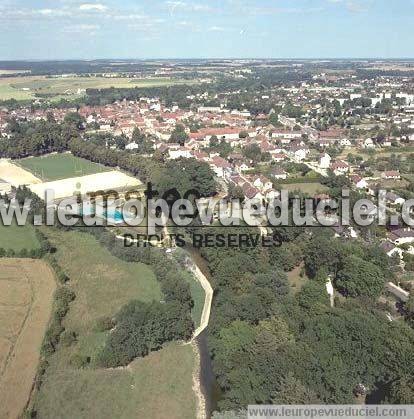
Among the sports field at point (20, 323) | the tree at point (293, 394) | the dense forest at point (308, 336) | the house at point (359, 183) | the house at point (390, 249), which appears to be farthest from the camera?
the house at point (359, 183)

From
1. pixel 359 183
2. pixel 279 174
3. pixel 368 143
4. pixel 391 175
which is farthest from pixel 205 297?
pixel 368 143

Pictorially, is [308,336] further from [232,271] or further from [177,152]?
[177,152]

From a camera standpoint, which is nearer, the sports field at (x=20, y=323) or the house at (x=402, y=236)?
the sports field at (x=20, y=323)

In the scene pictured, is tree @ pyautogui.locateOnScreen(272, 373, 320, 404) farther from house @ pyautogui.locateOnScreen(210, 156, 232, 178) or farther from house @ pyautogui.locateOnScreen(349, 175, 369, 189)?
house @ pyautogui.locateOnScreen(210, 156, 232, 178)

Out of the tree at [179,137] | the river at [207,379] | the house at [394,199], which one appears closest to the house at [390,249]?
the house at [394,199]

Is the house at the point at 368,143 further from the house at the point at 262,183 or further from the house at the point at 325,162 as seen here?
the house at the point at 262,183

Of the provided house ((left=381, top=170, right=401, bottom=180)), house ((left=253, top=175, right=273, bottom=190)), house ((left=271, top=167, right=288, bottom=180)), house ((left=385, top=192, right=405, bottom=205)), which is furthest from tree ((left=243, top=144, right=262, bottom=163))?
house ((left=385, top=192, right=405, bottom=205))
